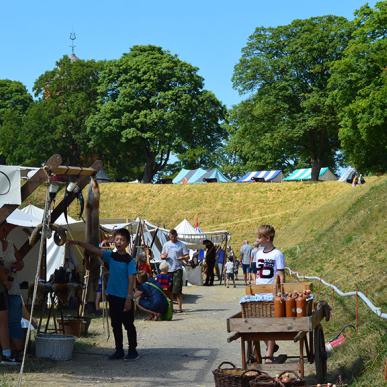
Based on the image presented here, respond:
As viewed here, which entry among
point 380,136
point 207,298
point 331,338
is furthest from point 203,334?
point 380,136

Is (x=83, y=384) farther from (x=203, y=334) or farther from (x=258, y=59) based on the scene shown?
(x=258, y=59)

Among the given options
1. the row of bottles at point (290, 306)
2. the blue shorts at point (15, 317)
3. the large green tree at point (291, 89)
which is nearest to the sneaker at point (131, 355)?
the blue shorts at point (15, 317)

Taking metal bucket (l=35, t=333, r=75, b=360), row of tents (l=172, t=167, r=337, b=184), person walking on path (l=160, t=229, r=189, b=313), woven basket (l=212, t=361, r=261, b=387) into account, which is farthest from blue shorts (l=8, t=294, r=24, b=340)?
row of tents (l=172, t=167, r=337, b=184)

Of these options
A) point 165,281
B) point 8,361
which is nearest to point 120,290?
point 8,361

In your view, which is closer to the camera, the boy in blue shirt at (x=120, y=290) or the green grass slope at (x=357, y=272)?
the green grass slope at (x=357, y=272)

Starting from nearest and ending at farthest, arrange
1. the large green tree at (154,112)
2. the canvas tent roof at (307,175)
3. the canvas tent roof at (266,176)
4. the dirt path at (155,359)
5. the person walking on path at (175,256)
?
the dirt path at (155,359)
the person walking on path at (175,256)
the canvas tent roof at (266,176)
the large green tree at (154,112)
the canvas tent roof at (307,175)

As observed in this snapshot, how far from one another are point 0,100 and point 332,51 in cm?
3915

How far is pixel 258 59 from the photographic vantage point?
61.2 meters

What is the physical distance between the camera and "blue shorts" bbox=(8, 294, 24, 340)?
10.2 metres

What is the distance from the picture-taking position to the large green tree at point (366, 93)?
4497 cm

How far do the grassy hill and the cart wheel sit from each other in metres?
0.27

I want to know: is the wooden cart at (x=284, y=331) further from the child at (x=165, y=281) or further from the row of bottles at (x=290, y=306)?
the child at (x=165, y=281)

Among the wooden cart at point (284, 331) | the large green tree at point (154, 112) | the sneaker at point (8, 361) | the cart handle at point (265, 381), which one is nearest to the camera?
the cart handle at point (265, 381)

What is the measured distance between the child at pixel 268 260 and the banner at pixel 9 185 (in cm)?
281
